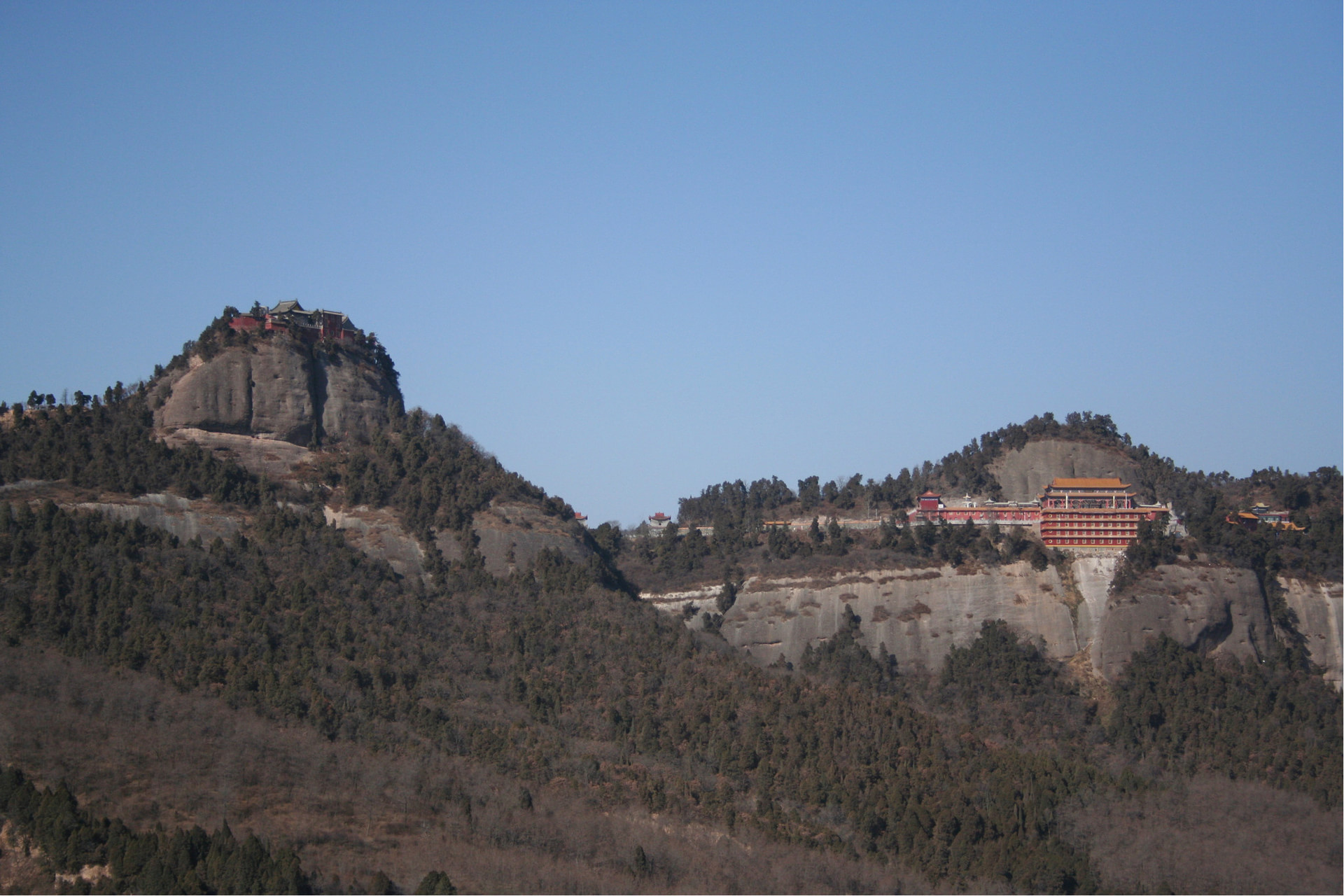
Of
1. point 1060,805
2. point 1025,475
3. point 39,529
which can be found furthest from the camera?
point 1025,475

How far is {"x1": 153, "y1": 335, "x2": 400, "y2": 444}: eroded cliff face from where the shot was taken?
317ft

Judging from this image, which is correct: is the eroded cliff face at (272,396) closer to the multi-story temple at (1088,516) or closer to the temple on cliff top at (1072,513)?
the temple on cliff top at (1072,513)

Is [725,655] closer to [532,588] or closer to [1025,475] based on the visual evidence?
[532,588]

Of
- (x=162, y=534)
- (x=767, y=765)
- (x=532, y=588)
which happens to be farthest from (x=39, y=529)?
(x=767, y=765)

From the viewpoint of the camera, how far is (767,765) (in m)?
75.1

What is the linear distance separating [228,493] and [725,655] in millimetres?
29668

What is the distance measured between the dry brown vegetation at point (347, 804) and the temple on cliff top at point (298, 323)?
3264 centimetres

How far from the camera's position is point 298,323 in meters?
102

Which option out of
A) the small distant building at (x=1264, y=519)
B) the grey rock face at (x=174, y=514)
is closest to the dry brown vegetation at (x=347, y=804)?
the grey rock face at (x=174, y=514)

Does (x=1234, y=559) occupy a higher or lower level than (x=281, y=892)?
higher

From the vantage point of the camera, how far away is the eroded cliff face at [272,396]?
9662 cm

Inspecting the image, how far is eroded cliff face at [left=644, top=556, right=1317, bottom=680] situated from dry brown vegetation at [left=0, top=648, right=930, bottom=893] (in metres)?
25.3

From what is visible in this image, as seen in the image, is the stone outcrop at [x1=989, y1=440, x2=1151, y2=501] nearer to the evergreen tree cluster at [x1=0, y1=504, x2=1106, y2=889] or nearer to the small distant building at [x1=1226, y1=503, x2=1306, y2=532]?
the small distant building at [x1=1226, y1=503, x2=1306, y2=532]

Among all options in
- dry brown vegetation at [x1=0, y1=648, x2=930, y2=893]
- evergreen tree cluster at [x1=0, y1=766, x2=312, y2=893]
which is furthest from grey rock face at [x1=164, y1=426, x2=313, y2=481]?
evergreen tree cluster at [x1=0, y1=766, x2=312, y2=893]
